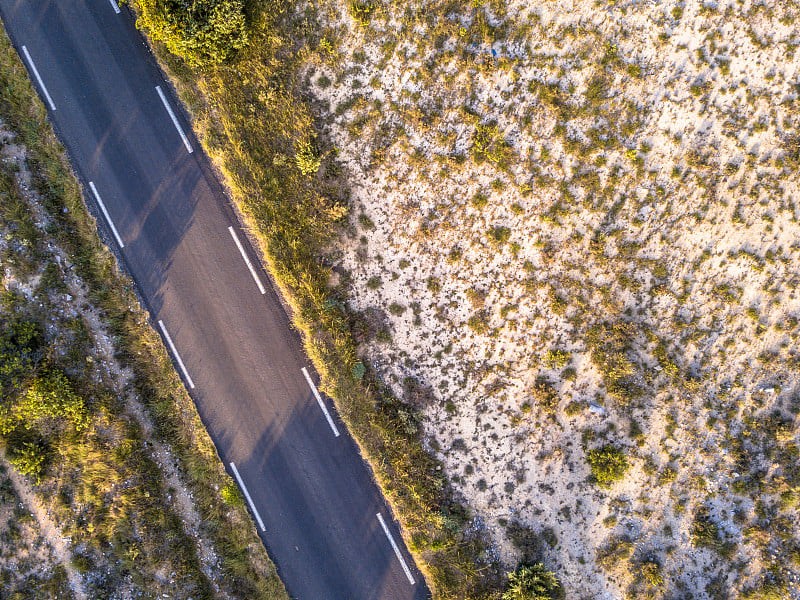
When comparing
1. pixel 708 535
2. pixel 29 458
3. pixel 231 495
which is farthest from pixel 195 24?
pixel 708 535

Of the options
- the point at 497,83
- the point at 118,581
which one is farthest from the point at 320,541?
the point at 497,83

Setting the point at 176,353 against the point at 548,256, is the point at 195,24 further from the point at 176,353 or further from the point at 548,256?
the point at 548,256

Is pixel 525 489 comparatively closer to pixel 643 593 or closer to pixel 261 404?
pixel 643 593

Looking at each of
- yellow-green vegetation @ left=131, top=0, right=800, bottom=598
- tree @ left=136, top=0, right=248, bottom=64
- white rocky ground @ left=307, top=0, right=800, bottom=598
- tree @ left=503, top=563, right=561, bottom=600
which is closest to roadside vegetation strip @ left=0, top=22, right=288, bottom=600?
yellow-green vegetation @ left=131, top=0, right=800, bottom=598

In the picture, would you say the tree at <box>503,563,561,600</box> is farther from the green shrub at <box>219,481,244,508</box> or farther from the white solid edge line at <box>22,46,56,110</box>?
the white solid edge line at <box>22,46,56,110</box>

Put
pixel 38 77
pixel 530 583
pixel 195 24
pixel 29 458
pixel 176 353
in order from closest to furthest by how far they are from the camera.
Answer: pixel 195 24 < pixel 29 458 < pixel 530 583 < pixel 38 77 < pixel 176 353

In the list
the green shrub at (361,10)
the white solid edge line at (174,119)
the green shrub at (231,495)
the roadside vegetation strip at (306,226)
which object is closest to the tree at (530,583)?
the roadside vegetation strip at (306,226)
